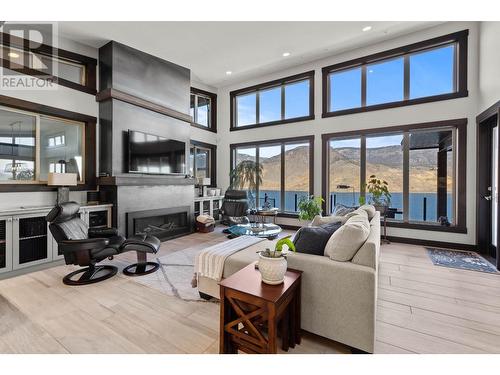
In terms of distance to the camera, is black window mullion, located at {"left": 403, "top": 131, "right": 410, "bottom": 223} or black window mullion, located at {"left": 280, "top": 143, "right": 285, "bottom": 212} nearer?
black window mullion, located at {"left": 403, "top": 131, "right": 410, "bottom": 223}

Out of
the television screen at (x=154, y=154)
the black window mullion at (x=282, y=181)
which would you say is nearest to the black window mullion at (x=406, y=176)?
the black window mullion at (x=282, y=181)

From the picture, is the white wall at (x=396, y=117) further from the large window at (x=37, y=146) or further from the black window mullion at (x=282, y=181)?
the large window at (x=37, y=146)

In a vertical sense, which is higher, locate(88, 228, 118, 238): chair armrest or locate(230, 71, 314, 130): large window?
locate(230, 71, 314, 130): large window

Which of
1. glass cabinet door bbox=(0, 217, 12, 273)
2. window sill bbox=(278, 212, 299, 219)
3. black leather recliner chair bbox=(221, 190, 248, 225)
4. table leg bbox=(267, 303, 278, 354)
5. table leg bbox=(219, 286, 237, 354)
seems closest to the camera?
table leg bbox=(267, 303, 278, 354)

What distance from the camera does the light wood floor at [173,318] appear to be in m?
1.70

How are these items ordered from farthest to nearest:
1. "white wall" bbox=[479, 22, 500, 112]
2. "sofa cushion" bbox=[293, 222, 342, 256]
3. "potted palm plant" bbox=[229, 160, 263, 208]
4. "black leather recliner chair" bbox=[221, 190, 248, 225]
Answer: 1. "potted palm plant" bbox=[229, 160, 263, 208]
2. "black leather recliner chair" bbox=[221, 190, 248, 225]
3. "white wall" bbox=[479, 22, 500, 112]
4. "sofa cushion" bbox=[293, 222, 342, 256]

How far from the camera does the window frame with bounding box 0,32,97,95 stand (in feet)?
11.4

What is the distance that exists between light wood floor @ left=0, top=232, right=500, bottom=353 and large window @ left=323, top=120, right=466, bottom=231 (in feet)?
5.92

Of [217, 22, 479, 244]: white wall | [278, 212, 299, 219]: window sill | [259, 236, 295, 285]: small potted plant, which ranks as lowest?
[278, 212, 299, 219]: window sill

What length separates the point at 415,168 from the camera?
Result: 468cm

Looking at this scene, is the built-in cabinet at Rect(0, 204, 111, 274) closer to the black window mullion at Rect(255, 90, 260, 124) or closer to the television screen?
the television screen

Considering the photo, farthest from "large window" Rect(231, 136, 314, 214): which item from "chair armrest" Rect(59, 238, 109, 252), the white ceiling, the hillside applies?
"chair armrest" Rect(59, 238, 109, 252)

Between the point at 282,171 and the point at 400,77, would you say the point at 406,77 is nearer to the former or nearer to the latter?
the point at 400,77
